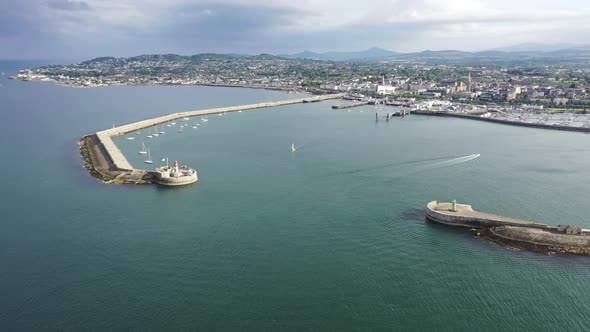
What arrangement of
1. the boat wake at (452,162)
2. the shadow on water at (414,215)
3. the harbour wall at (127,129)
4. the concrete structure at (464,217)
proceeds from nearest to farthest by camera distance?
the concrete structure at (464,217) → the shadow on water at (414,215) → the boat wake at (452,162) → the harbour wall at (127,129)

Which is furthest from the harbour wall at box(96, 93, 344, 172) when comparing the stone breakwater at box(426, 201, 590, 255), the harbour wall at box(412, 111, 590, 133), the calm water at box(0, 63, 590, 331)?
the harbour wall at box(412, 111, 590, 133)

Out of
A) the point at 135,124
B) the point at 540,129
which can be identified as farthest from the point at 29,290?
the point at 540,129

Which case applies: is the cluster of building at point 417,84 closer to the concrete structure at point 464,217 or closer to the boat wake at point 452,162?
the boat wake at point 452,162

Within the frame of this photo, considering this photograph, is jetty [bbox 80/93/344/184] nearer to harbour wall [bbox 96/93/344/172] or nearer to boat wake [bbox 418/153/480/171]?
harbour wall [bbox 96/93/344/172]

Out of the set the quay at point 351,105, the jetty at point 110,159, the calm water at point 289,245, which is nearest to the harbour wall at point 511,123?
the quay at point 351,105

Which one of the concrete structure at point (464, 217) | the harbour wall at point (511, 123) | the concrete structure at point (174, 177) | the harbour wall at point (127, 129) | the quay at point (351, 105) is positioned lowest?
the harbour wall at point (511, 123)

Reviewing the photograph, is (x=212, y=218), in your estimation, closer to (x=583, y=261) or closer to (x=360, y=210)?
(x=360, y=210)

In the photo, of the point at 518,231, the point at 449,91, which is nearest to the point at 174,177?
the point at 518,231
